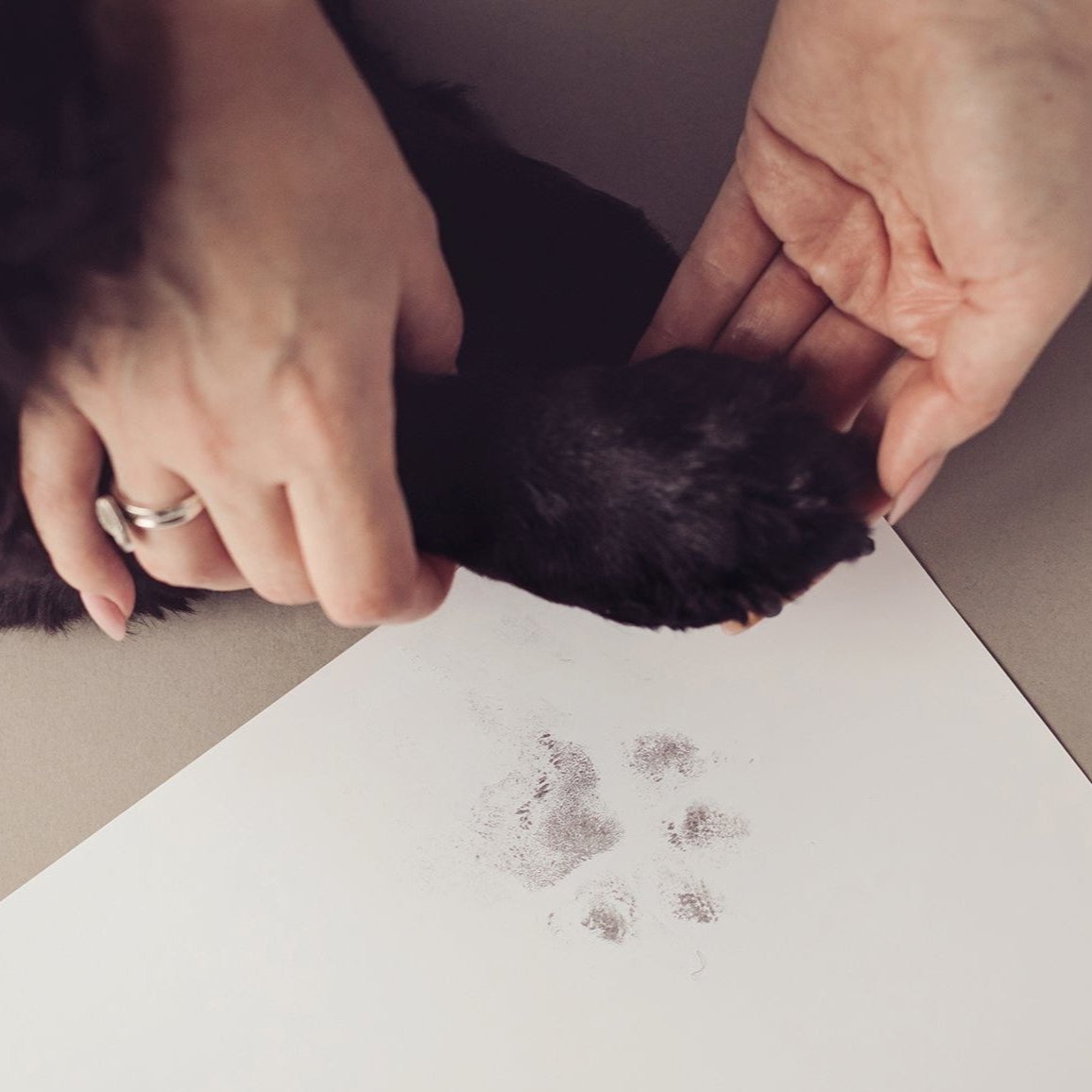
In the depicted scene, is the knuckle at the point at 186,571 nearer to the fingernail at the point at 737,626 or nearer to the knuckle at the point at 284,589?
the knuckle at the point at 284,589

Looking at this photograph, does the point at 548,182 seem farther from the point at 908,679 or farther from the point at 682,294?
the point at 908,679

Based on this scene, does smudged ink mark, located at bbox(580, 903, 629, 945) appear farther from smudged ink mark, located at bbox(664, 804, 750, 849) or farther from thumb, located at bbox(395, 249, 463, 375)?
thumb, located at bbox(395, 249, 463, 375)

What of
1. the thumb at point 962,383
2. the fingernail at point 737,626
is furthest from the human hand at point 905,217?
the fingernail at point 737,626

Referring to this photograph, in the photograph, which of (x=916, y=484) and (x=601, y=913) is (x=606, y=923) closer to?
(x=601, y=913)

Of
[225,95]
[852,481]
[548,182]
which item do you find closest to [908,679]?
[852,481]

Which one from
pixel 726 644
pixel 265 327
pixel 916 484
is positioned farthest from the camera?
pixel 726 644

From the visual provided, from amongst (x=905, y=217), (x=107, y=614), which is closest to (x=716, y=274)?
(x=905, y=217)
